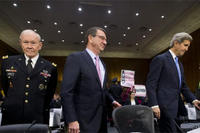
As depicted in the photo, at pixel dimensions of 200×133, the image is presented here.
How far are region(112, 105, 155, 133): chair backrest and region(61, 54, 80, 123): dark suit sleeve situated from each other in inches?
15.2

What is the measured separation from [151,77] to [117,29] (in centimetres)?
798

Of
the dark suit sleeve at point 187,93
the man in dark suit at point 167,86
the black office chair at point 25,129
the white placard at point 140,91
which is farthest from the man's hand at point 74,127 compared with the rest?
the white placard at point 140,91

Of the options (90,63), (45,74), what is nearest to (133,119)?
(90,63)

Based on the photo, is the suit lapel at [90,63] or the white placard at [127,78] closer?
the suit lapel at [90,63]

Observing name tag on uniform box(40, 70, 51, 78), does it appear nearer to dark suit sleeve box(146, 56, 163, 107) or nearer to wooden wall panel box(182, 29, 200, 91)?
dark suit sleeve box(146, 56, 163, 107)

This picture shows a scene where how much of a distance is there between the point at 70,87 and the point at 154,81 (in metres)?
0.84

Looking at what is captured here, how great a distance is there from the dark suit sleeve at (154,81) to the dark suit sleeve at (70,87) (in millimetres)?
732

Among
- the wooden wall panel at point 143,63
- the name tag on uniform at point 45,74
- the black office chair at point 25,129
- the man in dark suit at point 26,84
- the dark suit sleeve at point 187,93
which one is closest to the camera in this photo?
the black office chair at point 25,129

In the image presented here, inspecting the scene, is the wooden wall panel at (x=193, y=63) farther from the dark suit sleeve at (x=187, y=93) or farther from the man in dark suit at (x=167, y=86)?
the man in dark suit at (x=167, y=86)

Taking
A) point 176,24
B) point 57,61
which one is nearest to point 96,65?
point 176,24

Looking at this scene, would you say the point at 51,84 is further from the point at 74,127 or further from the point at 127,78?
the point at 127,78

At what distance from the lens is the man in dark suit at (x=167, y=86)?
1.91 meters

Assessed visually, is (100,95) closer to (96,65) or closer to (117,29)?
(96,65)

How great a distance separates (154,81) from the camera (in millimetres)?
1973
